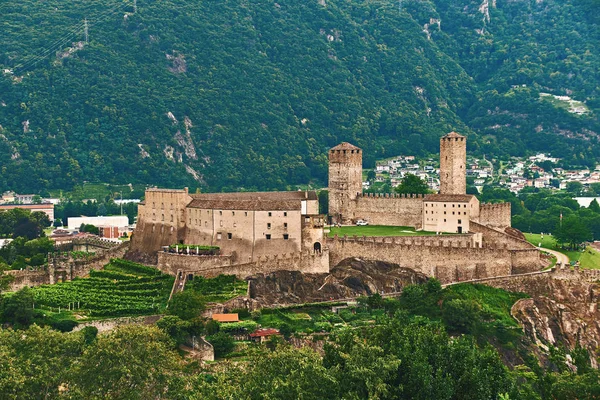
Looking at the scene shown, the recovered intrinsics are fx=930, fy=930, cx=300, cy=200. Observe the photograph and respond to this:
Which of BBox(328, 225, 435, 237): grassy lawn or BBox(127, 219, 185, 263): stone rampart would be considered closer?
BBox(127, 219, 185, 263): stone rampart

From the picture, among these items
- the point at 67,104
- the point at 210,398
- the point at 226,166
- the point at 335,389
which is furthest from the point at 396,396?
the point at 67,104

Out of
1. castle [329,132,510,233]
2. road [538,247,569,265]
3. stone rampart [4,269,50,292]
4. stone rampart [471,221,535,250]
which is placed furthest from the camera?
castle [329,132,510,233]

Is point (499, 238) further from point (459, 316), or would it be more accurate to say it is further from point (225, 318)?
point (225, 318)

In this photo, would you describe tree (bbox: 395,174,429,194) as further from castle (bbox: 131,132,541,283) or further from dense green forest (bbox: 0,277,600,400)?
dense green forest (bbox: 0,277,600,400)

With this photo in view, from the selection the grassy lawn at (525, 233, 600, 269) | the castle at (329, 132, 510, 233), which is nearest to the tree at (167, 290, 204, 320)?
the castle at (329, 132, 510, 233)

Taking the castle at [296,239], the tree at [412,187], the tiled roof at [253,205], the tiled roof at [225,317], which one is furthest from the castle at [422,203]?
the tiled roof at [225,317]

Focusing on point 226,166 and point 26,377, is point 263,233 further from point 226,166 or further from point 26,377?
point 226,166

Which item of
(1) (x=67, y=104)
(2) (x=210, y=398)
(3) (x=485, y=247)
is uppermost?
(1) (x=67, y=104)
